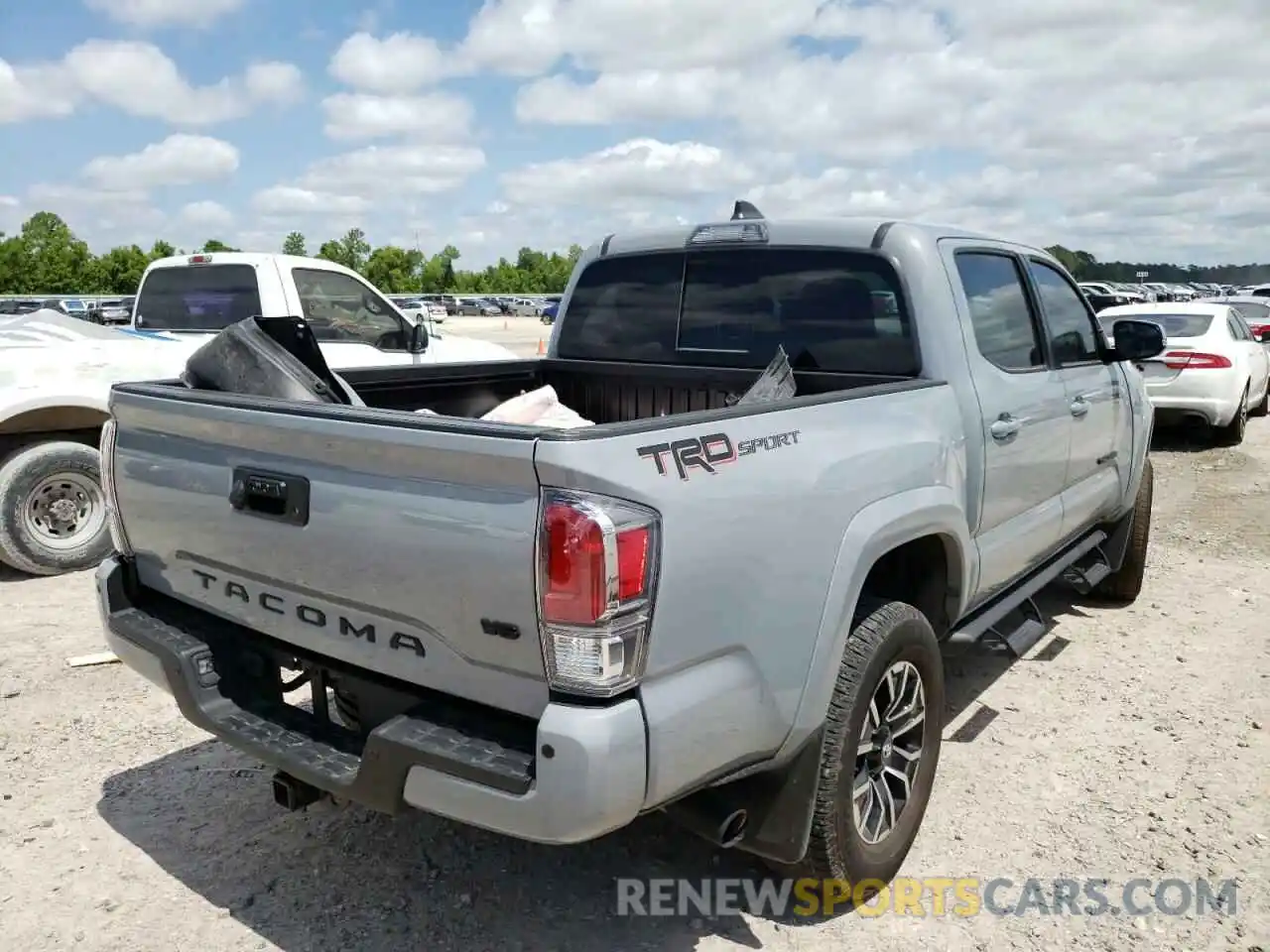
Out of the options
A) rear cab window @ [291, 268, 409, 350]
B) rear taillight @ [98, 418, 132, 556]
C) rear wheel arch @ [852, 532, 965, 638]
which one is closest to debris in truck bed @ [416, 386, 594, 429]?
rear taillight @ [98, 418, 132, 556]

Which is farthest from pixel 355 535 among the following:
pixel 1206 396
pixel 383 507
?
pixel 1206 396

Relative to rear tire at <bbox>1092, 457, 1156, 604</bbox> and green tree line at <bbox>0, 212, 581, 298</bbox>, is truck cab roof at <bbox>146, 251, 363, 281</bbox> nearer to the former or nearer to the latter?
rear tire at <bbox>1092, 457, 1156, 604</bbox>

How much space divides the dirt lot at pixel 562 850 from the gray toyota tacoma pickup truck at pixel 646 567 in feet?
1.42

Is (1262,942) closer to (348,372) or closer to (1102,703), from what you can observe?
(1102,703)

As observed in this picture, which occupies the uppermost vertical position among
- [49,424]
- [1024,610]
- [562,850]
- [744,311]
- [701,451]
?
[744,311]

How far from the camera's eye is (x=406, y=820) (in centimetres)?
351

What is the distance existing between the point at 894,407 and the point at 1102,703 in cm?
233

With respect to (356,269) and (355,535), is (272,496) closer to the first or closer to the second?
(355,535)

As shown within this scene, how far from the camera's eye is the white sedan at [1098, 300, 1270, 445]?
11.1m

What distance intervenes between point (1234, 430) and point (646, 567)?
38.9 ft

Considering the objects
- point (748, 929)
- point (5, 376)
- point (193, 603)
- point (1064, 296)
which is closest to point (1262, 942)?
point (748, 929)

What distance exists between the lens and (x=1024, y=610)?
4.34 m

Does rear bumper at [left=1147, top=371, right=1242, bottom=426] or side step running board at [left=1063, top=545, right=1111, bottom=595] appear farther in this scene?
rear bumper at [left=1147, top=371, right=1242, bottom=426]

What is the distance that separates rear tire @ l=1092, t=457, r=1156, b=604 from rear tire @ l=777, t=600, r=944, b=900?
3.15m
